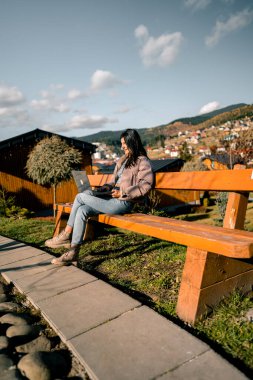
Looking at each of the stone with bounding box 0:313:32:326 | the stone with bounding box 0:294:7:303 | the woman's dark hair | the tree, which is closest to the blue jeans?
the woman's dark hair

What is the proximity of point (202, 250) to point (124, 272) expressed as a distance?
4.84 feet

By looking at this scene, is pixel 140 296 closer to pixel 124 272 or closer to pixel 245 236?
pixel 124 272

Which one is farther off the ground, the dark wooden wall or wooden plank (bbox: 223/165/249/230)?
wooden plank (bbox: 223/165/249/230)

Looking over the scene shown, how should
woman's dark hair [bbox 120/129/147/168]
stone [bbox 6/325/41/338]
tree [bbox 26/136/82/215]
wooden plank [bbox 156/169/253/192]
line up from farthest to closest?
tree [bbox 26/136/82/215]
woman's dark hair [bbox 120/129/147/168]
wooden plank [bbox 156/169/253/192]
stone [bbox 6/325/41/338]

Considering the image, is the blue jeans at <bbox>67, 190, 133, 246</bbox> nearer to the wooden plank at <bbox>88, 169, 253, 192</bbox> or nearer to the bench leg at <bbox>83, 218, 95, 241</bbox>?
the wooden plank at <bbox>88, 169, 253, 192</bbox>

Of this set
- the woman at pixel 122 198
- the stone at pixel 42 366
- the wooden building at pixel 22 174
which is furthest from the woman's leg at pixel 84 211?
the wooden building at pixel 22 174

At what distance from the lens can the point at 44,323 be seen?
7.50 ft

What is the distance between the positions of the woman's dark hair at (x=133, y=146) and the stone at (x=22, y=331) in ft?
6.83

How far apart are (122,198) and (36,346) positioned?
1.79m

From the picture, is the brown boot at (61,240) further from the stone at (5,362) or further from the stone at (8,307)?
the stone at (5,362)

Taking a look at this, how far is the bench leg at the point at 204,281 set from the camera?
→ 2111 mm

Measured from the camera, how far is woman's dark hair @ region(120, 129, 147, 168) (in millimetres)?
3441

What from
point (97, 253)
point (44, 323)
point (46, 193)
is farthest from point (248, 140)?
point (44, 323)

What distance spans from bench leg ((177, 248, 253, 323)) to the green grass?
82 millimetres
